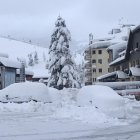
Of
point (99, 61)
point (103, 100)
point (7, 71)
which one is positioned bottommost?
point (103, 100)

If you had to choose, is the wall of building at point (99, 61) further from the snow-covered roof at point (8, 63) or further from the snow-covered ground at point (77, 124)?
the snow-covered ground at point (77, 124)

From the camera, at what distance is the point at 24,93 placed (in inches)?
1097

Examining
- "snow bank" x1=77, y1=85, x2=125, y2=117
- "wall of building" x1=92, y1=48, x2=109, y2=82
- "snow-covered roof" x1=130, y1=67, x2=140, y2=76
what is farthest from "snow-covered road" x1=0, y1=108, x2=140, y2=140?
"wall of building" x1=92, y1=48, x2=109, y2=82

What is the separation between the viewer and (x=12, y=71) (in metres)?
75.6

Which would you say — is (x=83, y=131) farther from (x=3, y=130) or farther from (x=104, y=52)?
(x=104, y=52)

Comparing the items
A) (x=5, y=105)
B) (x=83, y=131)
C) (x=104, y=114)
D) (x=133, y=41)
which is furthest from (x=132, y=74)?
(x=83, y=131)

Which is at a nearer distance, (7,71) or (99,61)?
(7,71)

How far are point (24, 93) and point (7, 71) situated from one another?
1786 inches

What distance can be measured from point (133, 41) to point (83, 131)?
131 feet

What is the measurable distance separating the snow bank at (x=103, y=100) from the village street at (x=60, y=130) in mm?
1078

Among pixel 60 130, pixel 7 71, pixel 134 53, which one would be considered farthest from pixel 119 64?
pixel 60 130

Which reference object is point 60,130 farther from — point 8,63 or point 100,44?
point 100,44

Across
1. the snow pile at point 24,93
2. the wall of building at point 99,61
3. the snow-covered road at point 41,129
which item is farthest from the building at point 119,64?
the snow-covered road at point 41,129

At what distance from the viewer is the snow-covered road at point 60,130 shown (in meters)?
13.5
